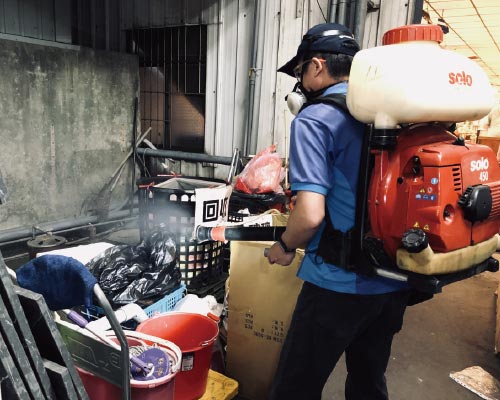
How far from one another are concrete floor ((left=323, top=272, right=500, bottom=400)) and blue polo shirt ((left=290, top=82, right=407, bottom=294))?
1.36 m

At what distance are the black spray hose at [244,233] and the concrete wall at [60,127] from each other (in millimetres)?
3462

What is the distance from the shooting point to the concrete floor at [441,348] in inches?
106

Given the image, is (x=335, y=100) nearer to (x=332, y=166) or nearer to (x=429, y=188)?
(x=332, y=166)

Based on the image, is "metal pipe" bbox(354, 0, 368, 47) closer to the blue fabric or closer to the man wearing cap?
the man wearing cap

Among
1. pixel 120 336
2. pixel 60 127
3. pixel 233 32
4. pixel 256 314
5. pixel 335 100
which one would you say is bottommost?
pixel 256 314

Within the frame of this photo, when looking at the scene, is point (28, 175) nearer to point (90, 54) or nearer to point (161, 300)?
point (90, 54)

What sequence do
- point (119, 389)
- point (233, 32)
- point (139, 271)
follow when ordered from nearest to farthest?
1. point (119, 389)
2. point (139, 271)
3. point (233, 32)

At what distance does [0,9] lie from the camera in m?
4.95

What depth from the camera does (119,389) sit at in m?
→ 1.53

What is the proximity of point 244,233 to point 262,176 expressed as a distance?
207 centimetres

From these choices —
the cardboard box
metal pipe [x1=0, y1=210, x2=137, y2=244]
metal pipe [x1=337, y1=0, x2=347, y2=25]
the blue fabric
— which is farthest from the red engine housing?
metal pipe [x1=0, y1=210, x2=137, y2=244]

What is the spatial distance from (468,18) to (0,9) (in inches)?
288

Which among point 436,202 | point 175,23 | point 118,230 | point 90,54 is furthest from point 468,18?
point 436,202

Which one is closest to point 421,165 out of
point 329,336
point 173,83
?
point 329,336
